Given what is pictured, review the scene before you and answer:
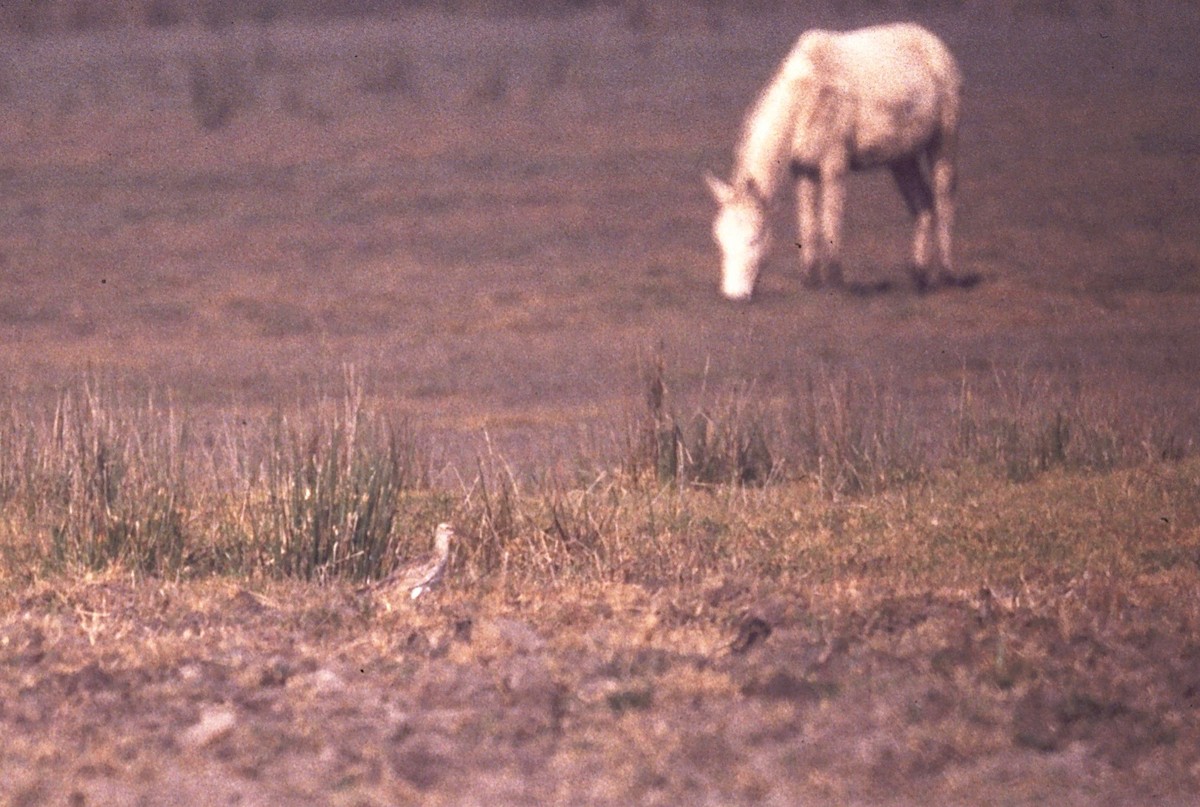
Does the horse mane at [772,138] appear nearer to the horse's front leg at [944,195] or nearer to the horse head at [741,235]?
the horse head at [741,235]

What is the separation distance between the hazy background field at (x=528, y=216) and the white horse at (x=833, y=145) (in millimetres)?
474

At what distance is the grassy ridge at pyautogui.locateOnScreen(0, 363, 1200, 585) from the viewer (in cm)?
704

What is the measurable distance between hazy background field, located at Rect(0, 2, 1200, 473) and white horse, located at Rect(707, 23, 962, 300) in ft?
1.56

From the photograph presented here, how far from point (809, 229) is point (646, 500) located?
29.2 ft

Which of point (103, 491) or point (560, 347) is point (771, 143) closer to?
point (560, 347)

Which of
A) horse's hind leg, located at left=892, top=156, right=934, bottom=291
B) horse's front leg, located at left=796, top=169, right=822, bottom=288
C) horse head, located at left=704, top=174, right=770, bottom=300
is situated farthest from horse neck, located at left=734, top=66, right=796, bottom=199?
horse's hind leg, located at left=892, top=156, right=934, bottom=291

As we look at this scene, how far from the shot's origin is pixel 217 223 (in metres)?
20.2

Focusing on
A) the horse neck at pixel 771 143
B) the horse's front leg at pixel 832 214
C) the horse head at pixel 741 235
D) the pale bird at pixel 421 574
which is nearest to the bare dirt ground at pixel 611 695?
the pale bird at pixel 421 574

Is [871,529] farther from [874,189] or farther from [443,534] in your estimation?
[874,189]

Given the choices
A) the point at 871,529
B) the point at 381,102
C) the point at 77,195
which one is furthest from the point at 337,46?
the point at 871,529

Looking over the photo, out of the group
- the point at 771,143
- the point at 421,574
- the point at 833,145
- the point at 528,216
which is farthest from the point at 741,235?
the point at 421,574

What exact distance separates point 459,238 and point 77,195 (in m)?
4.65

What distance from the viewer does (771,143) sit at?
1670cm

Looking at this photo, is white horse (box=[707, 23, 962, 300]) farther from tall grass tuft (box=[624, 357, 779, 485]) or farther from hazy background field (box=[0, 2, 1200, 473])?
tall grass tuft (box=[624, 357, 779, 485])
